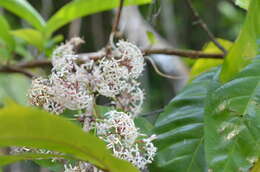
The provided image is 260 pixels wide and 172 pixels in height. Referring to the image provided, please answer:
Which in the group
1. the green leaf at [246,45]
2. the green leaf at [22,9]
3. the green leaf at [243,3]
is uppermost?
the green leaf at [22,9]

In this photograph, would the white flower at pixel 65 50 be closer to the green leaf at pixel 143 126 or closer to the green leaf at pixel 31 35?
the green leaf at pixel 143 126

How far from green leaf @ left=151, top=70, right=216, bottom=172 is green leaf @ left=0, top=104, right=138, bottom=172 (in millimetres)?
180

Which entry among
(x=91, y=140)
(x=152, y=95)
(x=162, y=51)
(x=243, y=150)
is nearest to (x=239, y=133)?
(x=243, y=150)

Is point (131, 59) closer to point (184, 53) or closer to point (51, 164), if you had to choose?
point (51, 164)

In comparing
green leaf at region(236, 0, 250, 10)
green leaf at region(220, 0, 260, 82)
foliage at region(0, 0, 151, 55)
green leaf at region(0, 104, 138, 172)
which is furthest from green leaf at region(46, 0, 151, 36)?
green leaf at region(0, 104, 138, 172)

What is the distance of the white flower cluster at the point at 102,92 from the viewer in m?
0.59

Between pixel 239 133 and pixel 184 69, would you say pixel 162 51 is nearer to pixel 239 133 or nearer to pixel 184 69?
pixel 239 133

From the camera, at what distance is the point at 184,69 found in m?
1.36

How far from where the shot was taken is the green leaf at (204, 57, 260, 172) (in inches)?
23.1

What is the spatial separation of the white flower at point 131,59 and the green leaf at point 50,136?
191mm

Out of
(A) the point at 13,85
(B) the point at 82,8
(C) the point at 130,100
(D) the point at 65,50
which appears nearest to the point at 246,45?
(C) the point at 130,100

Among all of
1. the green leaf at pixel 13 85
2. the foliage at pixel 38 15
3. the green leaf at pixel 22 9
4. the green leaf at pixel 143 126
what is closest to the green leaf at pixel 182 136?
the green leaf at pixel 143 126

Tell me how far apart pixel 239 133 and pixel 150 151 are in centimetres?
11

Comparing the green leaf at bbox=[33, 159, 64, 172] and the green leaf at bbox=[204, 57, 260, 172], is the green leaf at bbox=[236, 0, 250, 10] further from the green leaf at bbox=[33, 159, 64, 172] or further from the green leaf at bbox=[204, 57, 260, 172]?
the green leaf at bbox=[33, 159, 64, 172]
